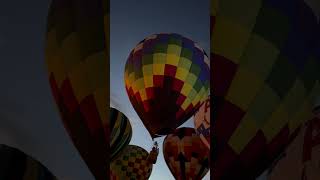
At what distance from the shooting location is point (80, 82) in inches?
239

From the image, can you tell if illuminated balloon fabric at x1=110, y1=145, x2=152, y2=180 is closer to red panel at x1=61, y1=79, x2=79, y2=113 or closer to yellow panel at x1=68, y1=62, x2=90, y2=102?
red panel at x1=61, y1=79, x2=79, y2=113

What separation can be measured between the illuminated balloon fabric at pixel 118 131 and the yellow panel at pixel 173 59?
253 cm

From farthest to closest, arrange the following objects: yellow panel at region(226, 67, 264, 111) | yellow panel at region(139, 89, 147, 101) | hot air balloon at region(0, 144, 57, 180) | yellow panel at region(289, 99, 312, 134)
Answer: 1. yellow panel at region(139, 89, 147, 101)
2. hot air balloon at region(0, 144, 57, 180)
3. yellow panel at region(289, 99, 312, 134)
4. yellow panel at region(226, 67, 264, 111)

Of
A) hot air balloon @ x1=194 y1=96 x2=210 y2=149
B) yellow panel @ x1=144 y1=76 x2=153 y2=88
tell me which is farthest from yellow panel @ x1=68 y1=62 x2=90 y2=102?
hot air balloon @ x1=194 y1=96 x2=210 y2=149

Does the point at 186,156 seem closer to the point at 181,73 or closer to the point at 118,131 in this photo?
the point at 118,131

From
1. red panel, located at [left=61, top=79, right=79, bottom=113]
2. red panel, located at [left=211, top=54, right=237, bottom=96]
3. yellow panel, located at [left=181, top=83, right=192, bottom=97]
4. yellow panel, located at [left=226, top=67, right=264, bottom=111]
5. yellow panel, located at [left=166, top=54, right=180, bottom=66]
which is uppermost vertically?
red panel, located at [left=211, top=54, right=237, bottom=96]

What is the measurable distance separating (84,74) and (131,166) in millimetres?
9382

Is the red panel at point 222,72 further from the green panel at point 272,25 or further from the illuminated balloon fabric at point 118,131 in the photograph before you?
the illuminated balloon fabric at point 118,131

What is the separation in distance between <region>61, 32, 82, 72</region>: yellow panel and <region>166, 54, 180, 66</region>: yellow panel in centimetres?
460

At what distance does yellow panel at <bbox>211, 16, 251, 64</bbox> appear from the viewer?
5688 mm

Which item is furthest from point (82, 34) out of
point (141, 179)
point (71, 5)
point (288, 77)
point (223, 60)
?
point (141, 179)

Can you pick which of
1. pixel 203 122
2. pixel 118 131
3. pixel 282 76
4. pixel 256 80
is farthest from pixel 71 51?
pixel 118 131

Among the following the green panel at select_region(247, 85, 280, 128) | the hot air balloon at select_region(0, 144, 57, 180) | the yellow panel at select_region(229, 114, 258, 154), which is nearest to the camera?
the yellow panel at select_region(229, 114, 258, 154)

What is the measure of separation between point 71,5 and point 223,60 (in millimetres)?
2245
